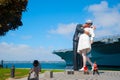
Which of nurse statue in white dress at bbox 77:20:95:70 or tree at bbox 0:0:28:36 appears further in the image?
tree at bbox 0:0:28:36

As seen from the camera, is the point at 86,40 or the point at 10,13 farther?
the point at 10,13

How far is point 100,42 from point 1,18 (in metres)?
50.0

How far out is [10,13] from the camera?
23.8 metres

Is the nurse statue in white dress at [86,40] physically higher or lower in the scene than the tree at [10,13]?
lower

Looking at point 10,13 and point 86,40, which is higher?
point 10,13

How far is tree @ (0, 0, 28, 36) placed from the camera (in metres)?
23.6

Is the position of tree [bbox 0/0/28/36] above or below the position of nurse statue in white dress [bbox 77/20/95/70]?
above

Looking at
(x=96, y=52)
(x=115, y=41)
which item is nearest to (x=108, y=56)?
(x=96, y=52)

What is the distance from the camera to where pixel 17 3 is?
971 inches

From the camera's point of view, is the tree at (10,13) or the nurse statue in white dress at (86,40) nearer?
the nurse statue in white dress at (86,40)

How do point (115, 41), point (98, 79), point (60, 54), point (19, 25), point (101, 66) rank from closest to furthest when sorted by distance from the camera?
point (98, 79) → point (19, 25) → point (115, 41) → point (101, 66) → point (60, 54)

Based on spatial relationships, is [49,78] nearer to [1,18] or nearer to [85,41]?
[85,41]

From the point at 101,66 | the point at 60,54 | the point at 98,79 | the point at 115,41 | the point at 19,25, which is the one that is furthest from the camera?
the point at 60,54

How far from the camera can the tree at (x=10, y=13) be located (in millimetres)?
23562
